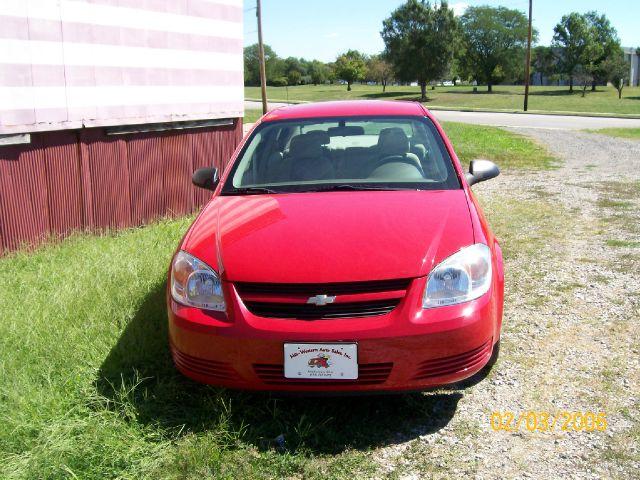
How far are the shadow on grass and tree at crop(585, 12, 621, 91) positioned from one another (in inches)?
2837

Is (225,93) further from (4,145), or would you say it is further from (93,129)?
(4,145)

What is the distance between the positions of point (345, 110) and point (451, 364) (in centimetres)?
243

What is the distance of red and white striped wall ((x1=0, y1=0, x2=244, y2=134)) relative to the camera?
5.94 m

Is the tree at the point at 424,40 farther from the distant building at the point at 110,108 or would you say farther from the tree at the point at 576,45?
the distant building at the point at 110,108

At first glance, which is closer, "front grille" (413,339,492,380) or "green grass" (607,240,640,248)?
"front grille" (413,339,492,380)

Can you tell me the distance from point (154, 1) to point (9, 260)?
3552mm

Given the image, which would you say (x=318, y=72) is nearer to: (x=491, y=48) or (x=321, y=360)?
(x=491, y=48)

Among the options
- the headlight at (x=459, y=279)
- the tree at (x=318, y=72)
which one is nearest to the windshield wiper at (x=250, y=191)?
the headlight at (x=459, y=279)

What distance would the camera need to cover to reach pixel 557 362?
154 inches

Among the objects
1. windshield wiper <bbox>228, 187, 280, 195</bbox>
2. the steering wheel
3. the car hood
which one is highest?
the steering wheel

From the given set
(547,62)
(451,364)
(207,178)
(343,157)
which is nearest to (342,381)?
(451,364)

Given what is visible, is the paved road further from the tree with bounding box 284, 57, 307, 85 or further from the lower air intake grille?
the tree with bounding box 284, 57, 307, 85

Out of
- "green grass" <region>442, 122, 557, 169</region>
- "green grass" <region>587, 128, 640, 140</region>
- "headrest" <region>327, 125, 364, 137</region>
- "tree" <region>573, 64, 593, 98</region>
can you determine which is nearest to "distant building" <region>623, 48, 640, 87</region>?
"tree" <region>573, 64, 593, 98</region>

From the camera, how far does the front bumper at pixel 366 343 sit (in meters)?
2.85
